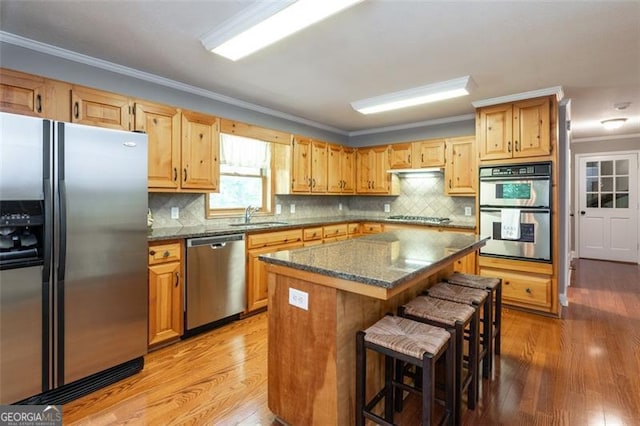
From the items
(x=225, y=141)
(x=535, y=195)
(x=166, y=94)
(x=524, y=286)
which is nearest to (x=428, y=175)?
(x=535, y=195)

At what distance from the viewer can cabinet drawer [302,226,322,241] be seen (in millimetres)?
4105

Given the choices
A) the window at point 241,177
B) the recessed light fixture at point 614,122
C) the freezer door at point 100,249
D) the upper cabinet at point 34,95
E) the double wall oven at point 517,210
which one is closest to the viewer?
the freezer door at point 100,249

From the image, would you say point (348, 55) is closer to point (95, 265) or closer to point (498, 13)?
point (498, 13)

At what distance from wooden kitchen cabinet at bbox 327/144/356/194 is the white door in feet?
15.6

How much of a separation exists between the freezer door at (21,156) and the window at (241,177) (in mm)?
1840

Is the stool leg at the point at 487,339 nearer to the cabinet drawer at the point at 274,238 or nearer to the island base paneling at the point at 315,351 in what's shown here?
the island base paneling at the point at 315,351

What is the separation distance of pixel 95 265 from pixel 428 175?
4.43 metres

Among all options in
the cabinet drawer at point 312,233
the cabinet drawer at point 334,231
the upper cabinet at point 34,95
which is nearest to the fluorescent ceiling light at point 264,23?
the upper cabinet at point 34,95

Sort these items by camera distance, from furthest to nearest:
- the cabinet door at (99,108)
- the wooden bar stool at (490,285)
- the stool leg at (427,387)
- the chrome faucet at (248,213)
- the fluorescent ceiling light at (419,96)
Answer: the chrome faucet at (248,213) → the fluorescent ceiling light at (419,96) → the cabinet door at (99,108) → the wooden bar stool at (490,285) → the stool leg at (427,387)

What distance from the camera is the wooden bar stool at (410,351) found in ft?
4.62

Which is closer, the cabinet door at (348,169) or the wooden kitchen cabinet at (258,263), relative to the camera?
the wooden kitchen cabinet at (258,263)

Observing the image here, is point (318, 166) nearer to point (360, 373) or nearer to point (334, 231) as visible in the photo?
point (334, 231)

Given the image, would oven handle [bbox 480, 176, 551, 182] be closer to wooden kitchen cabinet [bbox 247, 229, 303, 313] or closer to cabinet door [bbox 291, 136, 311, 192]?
cabinet door [bbox 291, 136, 311, 192]

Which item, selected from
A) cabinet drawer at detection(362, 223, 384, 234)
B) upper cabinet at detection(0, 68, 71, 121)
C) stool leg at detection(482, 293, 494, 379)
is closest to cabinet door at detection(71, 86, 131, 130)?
upper cabinet at detection(0, 68, 71, 121)
